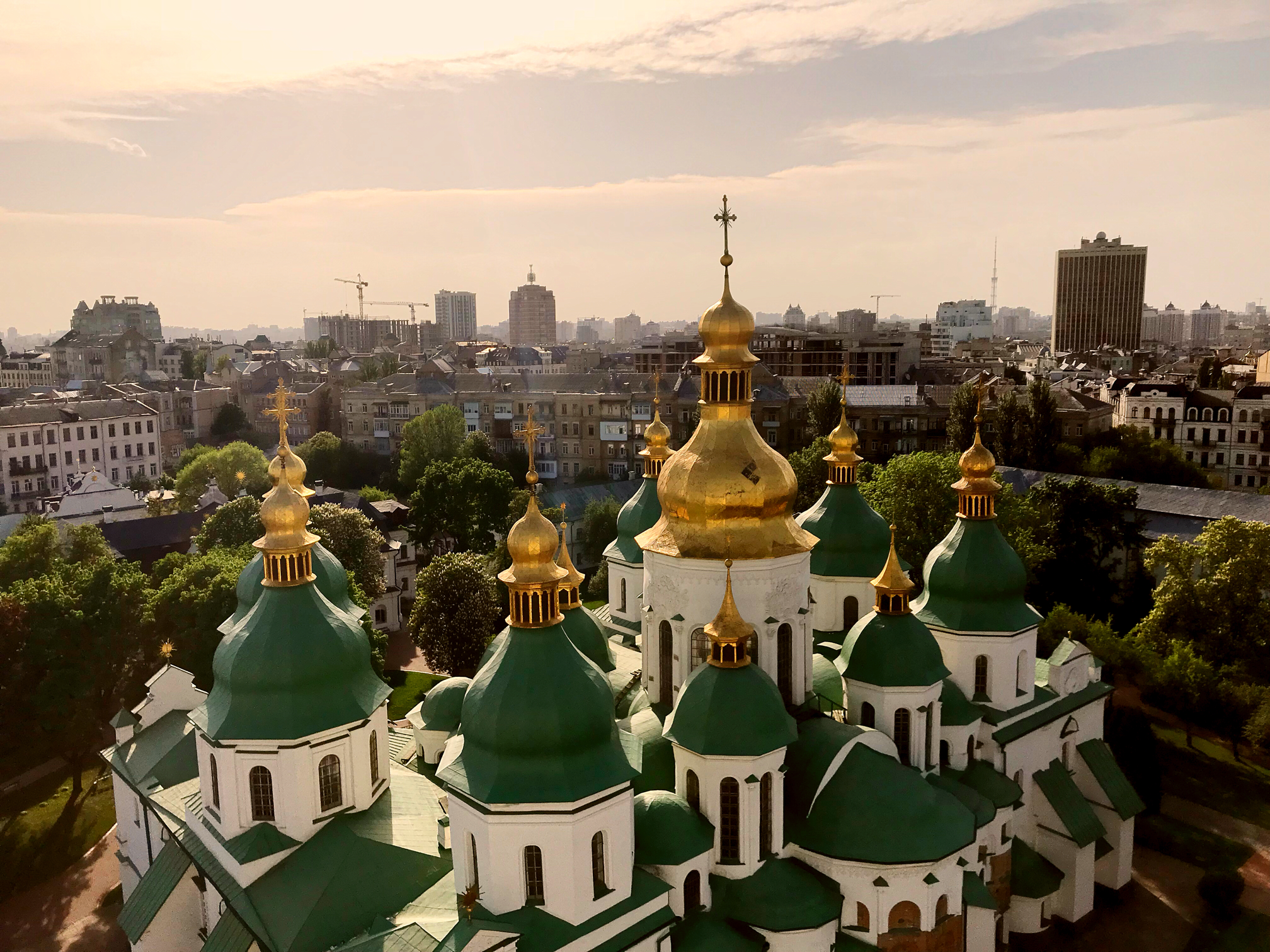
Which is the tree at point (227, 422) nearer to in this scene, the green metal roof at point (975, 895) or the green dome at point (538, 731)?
the green dome at point (538, 731)

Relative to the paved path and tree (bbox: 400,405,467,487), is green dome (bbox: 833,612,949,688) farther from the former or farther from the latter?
tree (bbox: 400,405,467,487)

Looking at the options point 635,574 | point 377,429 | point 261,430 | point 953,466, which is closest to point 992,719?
point 635,574

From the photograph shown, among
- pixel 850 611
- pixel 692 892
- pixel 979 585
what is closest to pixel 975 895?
pixel 692 892

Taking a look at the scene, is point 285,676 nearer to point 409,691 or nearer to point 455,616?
point 455,616

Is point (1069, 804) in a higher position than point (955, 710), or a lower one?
lower

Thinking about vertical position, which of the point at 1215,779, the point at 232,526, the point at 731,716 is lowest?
the point at 1215,779

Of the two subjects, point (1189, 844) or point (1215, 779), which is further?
point (1215, 779)

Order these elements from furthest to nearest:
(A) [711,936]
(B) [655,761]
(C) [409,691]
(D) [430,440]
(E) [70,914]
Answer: (D) [430,440] → (C) [409,691] → (E) [70,914] → (B) [655,761] → (A) [711,936]
